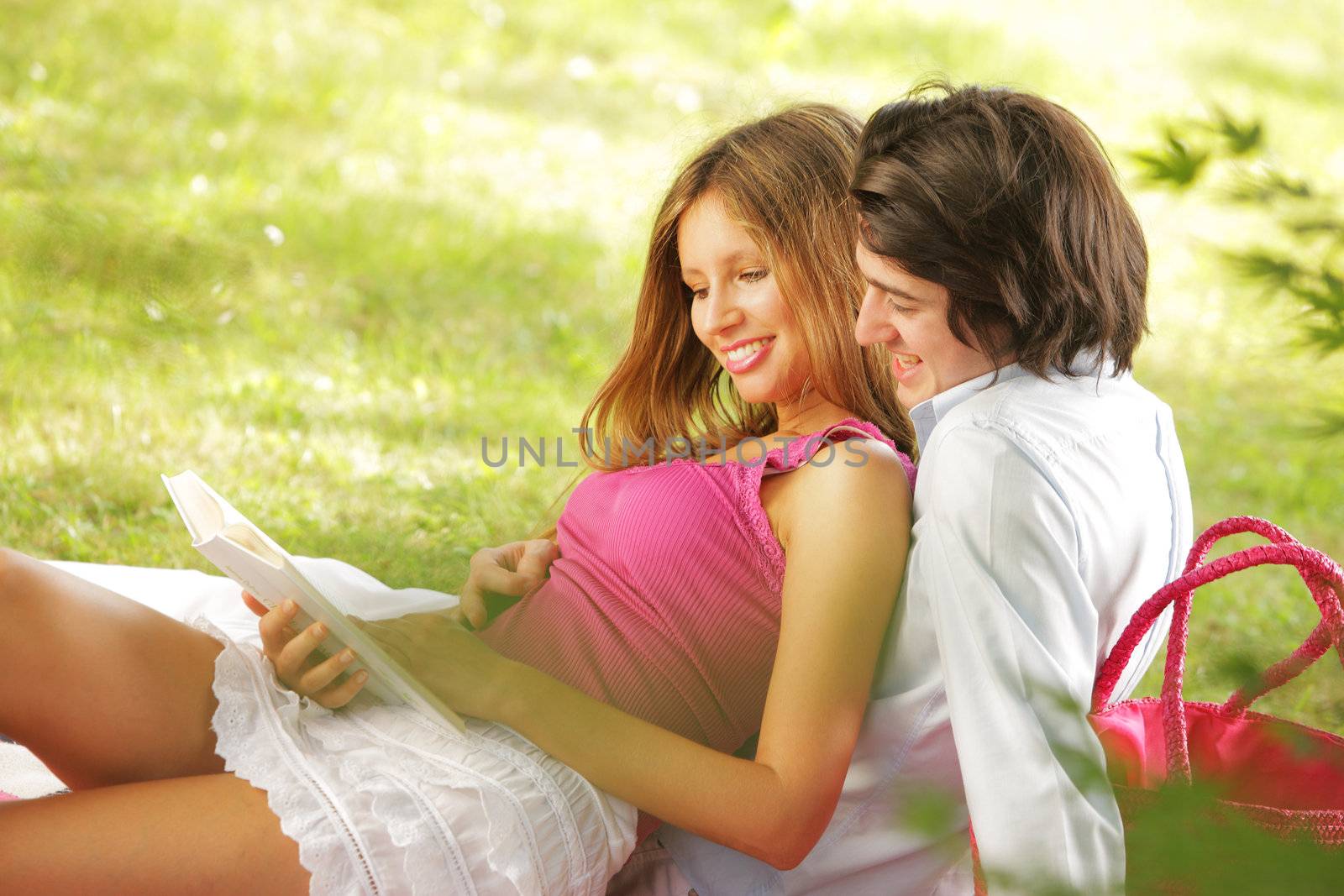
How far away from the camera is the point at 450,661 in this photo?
1738 mm

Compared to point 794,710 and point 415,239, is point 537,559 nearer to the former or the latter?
point 794,710

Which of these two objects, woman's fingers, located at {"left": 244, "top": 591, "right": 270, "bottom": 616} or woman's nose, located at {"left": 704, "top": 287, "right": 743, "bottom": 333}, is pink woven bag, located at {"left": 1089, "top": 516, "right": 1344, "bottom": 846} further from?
woman's fingers, located at {"left": 244, "top": 591, "right": 270, "bottom": 616}

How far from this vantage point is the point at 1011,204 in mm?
1543

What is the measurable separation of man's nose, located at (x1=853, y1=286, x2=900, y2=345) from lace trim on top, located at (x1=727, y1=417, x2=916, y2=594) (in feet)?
0.52

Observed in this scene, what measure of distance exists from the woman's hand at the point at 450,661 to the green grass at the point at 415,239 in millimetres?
1014

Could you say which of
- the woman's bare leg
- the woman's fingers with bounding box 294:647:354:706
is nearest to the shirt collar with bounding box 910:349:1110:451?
the woman's fingers with bounding box 294:647:354:706

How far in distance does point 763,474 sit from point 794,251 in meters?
0.38

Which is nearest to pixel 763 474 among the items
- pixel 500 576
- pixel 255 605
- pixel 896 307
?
pixel 896 307

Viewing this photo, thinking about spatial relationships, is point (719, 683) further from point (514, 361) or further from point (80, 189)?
point (80, 189)

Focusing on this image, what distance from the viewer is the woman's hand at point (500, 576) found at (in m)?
1.99

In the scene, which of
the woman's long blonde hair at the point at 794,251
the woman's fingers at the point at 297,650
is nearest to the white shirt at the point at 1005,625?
the woman's long blonde hair at the point at 794,251

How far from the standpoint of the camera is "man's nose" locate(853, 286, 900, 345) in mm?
1671

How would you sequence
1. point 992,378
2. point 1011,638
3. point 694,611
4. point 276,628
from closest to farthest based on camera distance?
point 1011,638 < point 992,378 < point 276,628 < point 694,611

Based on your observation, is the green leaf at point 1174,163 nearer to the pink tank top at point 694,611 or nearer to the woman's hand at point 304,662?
the pink tank top at point 694,611
